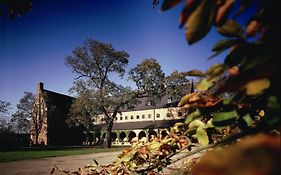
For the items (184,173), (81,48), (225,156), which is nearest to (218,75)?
(225,156)

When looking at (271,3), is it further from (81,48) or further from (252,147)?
(81,48)

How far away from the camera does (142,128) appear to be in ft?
159

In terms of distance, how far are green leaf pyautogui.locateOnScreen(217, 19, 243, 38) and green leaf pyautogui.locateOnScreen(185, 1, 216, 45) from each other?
4.9 inches

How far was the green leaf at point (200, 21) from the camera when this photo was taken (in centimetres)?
58

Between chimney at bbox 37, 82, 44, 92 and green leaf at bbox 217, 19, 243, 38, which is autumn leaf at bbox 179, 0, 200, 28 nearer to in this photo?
green leaf at bbox 217, 19, 243, 38

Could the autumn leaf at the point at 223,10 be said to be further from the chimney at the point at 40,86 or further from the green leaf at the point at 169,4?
the chimney at the point at 40,86

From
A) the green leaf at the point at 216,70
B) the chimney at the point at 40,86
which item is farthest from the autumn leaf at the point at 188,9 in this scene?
the chimney at the point at 40,86

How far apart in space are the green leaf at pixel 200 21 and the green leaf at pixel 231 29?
0.12 m

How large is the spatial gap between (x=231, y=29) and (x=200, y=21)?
0.18 meters

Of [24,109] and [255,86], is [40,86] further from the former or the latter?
[255,86]

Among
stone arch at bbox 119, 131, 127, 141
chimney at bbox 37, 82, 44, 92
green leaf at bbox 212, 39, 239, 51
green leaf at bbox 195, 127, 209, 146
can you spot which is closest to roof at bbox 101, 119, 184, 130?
stone arch at bbox 119, 131, 127, 141

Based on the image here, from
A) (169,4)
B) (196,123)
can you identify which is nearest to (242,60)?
(169,4)

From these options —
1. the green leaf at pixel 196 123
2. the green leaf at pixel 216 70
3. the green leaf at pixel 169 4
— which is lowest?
the green leaf at pixel 196 123

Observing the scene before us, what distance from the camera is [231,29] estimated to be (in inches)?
27.9
